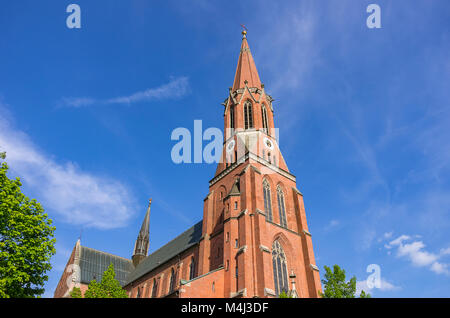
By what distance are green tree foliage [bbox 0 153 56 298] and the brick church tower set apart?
14.2m

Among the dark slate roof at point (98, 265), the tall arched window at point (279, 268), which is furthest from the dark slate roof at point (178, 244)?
the tall arched window at point (279, 268)

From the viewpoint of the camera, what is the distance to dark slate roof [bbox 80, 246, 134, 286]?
53375 mm

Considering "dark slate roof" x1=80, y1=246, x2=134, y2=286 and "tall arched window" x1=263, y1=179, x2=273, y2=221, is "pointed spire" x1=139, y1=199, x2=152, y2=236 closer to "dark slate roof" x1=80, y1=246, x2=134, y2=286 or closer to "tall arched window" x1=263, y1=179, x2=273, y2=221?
"dark slate roof" x1=80, y1=246, x2=134, y2=286

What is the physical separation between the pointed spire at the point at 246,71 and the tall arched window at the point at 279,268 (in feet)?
80.2

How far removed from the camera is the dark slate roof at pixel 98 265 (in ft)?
175

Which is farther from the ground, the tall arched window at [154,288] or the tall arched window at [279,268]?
the tall arched window at [154,288]

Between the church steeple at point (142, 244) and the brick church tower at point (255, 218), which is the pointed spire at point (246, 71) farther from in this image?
the church steeple at point (142, 244)

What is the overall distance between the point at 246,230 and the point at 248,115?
18.4m

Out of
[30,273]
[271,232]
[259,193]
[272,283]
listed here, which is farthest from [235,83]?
[30,273]

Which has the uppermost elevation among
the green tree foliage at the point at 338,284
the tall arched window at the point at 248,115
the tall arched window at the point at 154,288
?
the tall arched window at the point at 248,115

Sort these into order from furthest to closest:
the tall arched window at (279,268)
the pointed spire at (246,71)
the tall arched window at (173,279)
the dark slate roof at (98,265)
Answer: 1. the dark slate roof at (98,265)
2. the pointed spire at (246,71)
3. the tall arched window at (173,279)
4. the tall arched window at (279,268)

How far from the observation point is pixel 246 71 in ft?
162

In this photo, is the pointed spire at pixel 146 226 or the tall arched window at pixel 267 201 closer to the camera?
the tall arched window at pixel 267 201
